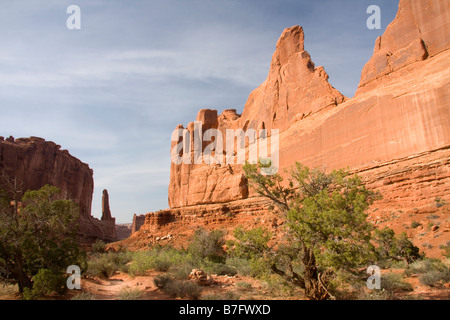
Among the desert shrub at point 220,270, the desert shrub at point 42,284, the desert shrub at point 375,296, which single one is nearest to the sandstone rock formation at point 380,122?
the desert shrub at point 375,296

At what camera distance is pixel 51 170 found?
69.2 m

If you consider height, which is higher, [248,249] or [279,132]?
[279,132]

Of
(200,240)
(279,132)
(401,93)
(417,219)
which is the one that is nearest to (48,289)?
(200,240)

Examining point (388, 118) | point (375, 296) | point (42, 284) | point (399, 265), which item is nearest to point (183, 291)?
point (42, 284)

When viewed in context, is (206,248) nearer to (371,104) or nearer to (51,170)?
(371,104)

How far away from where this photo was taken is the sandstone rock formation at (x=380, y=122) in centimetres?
2206

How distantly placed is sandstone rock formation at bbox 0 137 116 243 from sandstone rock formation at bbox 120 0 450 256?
1603 inches

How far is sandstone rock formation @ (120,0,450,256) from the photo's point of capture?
22.1m

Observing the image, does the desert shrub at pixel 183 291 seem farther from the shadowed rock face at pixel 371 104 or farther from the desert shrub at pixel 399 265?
the shadowed rock face at pixel 371 104

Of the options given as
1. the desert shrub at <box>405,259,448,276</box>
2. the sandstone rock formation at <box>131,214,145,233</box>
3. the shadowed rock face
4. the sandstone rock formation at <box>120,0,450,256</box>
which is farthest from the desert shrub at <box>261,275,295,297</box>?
the sandstone rock formation at <box>131,214,145,233</box>

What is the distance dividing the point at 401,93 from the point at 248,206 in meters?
20.4

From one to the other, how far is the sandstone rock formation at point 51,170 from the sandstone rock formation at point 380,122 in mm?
40711
